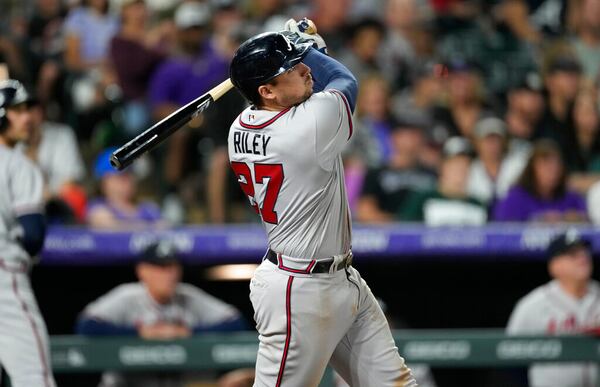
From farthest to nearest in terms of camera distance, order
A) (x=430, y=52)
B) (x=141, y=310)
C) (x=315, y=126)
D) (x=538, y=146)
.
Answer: (x=430, y=52) → (x=538, y=146) → (x=141, y=310) → (x=315, y=126)

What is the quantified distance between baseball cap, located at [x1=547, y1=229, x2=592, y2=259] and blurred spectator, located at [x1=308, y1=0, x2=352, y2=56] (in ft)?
9.73

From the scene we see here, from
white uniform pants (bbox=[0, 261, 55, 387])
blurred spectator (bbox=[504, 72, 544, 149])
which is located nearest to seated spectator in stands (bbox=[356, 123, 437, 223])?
blurred spectator (bbox=[504, 72, 544, 149])

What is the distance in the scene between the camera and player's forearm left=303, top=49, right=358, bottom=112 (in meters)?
4.08

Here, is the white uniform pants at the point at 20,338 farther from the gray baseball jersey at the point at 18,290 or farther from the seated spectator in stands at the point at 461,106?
the seated spectator in stands at the point at 461,106

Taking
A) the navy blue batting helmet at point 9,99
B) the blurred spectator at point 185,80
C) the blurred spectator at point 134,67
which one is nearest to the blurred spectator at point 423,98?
the blurred spectator at point 185,80

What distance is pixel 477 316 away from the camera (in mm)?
7477

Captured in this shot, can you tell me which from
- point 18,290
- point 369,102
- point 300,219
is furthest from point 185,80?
point 300,219

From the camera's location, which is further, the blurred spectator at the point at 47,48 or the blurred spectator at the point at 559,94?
the blurred spectator at the point at 47,48

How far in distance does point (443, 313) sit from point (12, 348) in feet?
11.2

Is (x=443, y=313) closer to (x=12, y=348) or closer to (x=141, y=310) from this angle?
(x=141, y=310)

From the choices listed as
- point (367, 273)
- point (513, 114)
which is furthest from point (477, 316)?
point (513, 114)

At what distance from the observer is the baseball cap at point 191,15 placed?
8.39 metres

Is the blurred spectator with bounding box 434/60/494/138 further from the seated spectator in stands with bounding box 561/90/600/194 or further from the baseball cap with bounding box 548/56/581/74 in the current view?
the seated spectator in stands with bounding box 561/90/600/194

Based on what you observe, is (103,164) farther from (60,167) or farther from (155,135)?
(155,135)
